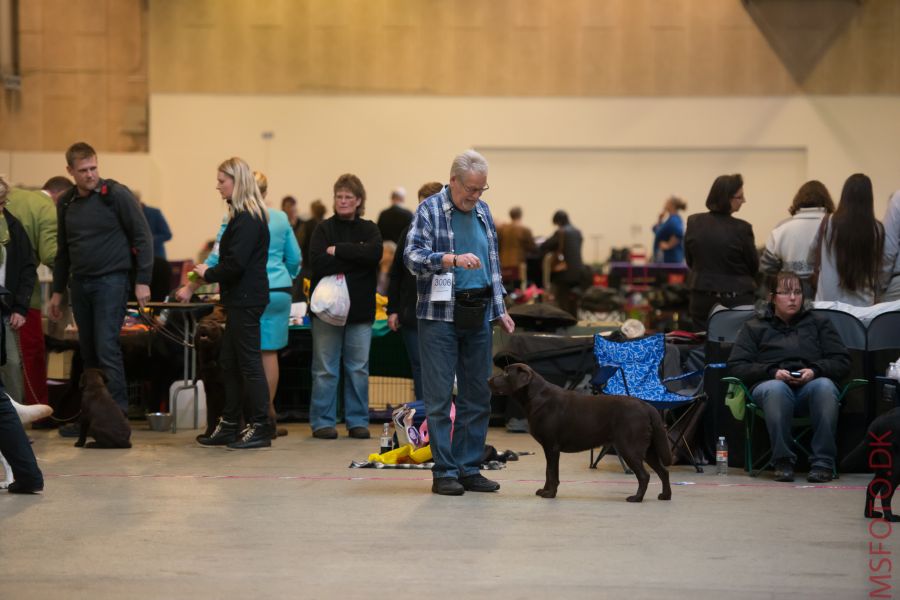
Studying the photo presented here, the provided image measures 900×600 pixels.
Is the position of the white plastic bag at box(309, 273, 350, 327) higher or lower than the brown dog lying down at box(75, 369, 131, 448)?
higher

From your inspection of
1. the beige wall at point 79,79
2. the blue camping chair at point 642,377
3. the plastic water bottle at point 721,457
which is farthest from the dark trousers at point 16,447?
the beige wall at point 79,79

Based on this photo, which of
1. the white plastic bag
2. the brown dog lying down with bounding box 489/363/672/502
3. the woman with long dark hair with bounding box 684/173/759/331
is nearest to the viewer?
the brown dog lying down with bounding box 489/363/672/502

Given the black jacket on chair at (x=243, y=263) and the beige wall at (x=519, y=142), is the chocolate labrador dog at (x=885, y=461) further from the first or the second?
the beige wall at (x=519, y=142)

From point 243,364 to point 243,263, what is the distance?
1.92 feet

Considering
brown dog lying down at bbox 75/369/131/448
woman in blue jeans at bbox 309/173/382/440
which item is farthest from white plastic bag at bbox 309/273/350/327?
brown dog lying down at bbox 75/369/131/448

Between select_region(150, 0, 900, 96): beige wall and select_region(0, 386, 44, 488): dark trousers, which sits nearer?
select_region(0, 386, 44, 488): dark trousers

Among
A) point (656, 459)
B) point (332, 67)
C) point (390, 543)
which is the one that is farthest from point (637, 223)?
point (390, 543)

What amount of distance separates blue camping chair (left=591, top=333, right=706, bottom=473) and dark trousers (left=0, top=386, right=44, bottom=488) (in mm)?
2869

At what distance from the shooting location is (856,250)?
730 cm

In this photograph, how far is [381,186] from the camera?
1848 cm

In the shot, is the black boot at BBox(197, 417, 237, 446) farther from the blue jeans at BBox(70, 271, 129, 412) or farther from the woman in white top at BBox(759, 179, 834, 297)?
the woman in white top at BBox(759, 179, 834, 297)

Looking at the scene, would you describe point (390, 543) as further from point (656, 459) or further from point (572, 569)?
A: point (656, 459)

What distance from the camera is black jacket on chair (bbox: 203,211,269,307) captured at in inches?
286

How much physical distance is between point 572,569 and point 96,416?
398cm
